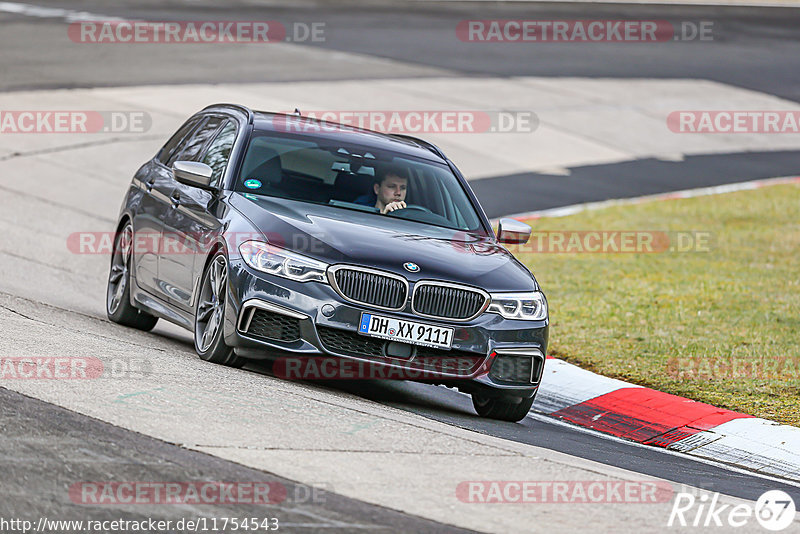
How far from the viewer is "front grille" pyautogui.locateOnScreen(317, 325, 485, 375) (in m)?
8.20

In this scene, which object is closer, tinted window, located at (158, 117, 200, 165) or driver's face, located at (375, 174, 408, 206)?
driver's face, located at (375, 174, 408, 206)

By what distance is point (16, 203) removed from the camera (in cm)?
1600

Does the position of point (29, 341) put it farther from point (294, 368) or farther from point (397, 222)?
point (397, 222)

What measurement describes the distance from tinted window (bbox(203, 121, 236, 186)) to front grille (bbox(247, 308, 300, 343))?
1.56m

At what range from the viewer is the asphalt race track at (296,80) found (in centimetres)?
601

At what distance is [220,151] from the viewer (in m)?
9.89
